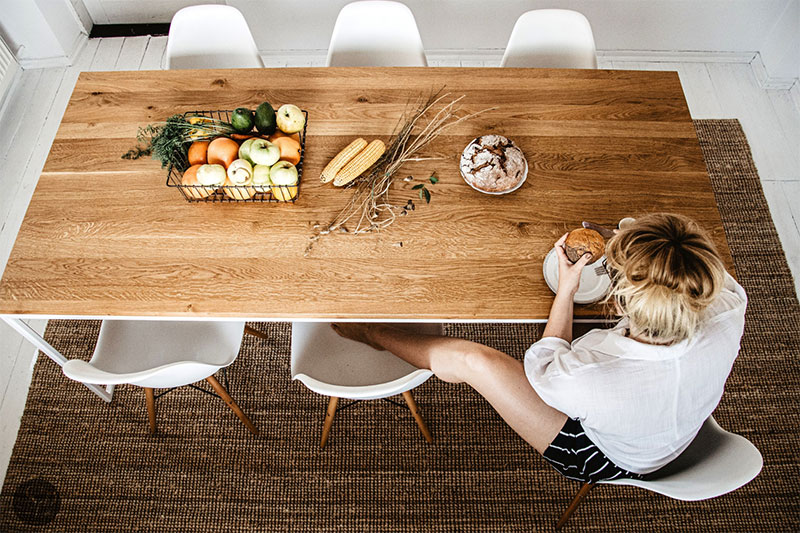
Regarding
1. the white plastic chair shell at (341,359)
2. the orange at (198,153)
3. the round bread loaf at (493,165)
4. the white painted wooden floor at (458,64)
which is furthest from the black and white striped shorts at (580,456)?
the white painted wooden floor at (458,64)

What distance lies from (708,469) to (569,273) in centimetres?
61

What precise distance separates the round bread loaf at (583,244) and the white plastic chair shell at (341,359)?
538 millimetres

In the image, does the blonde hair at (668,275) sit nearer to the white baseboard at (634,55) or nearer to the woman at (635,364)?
the woman at (635,364)

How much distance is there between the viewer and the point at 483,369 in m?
1.50

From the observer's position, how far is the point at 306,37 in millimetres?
2842

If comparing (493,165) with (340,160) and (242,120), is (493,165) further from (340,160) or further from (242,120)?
(242,120)

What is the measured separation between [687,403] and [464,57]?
235 centimetres

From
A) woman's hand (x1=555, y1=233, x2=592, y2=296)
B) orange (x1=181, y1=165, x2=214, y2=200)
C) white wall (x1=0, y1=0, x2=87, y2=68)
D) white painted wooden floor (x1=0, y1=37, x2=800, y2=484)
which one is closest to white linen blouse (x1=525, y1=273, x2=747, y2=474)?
woman's hand (x1=555, y1=233, x2=592, y2=296)

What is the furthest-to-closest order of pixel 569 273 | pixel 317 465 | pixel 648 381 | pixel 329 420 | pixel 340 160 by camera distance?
pixel 317 465 < pixel 329 420 < pixel 340 160 < pixel 569 273 < pixel 648 381

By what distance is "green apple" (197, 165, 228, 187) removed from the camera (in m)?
1.42

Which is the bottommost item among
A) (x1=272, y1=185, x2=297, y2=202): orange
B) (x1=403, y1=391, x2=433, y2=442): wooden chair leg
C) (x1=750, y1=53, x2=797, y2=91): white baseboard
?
(x1=403, y1=391, x2=433, y2=442): wooden chair leg

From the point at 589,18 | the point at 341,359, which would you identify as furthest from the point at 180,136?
the point at 589,18

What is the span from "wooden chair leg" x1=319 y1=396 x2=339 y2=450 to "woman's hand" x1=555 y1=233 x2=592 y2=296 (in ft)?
2.93

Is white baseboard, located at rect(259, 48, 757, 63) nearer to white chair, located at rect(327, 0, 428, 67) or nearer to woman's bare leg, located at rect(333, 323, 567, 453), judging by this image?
white chair, located at rect(327, 0, 428, 67)
